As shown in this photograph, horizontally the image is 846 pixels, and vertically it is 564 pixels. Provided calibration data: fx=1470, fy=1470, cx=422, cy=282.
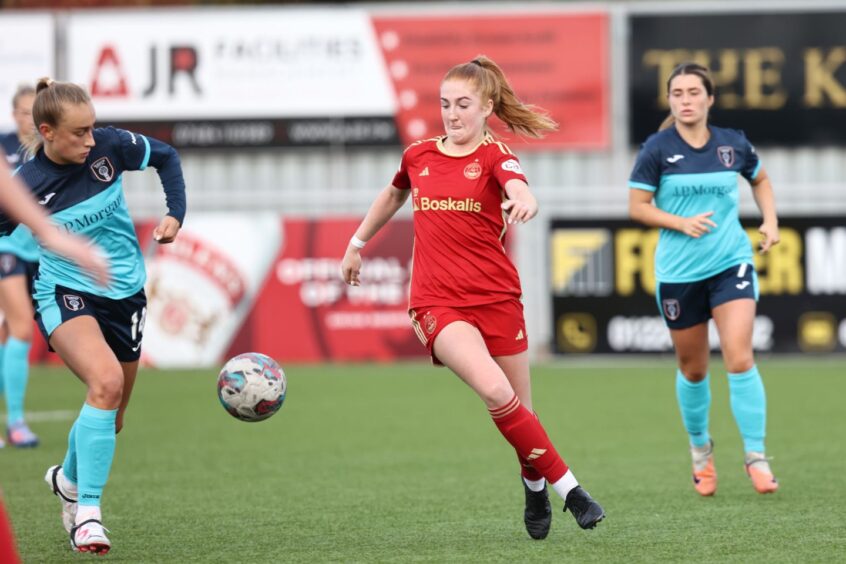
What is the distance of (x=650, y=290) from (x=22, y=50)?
10064 mm

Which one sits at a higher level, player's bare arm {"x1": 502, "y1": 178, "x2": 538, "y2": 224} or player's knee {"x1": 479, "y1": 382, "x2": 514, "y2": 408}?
player's bare arm {"x1": 502, "y1": 178, "x2": 538, "y2": 224}

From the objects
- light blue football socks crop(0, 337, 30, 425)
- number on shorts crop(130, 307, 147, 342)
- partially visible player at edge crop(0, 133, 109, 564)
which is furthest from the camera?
light blue football socks crop(0, 337, 30, 425)

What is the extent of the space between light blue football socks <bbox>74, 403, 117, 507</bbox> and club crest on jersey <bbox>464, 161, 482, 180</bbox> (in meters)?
1.73

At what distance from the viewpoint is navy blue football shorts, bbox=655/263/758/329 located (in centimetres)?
735

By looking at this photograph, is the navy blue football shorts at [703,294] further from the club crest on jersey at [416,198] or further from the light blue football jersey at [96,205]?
the light blue football jersey at [96,205]

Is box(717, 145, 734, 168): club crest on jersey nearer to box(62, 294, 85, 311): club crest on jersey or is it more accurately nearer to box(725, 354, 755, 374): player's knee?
box(725, 354, 755, 374): player's knee

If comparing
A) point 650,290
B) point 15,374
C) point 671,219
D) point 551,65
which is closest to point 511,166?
point 671,219

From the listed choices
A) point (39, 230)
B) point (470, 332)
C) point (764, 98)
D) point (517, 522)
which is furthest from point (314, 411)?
point (764, 98)

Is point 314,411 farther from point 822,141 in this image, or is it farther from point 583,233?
point 822,141

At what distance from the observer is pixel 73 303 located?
605cm

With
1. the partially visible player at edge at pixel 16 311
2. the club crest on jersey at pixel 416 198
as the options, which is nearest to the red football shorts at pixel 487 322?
the club crest on jersey at pixel 416 198

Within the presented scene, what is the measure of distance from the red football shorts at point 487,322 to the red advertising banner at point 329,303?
1160 centimetres

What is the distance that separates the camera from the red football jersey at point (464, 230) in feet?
19.3

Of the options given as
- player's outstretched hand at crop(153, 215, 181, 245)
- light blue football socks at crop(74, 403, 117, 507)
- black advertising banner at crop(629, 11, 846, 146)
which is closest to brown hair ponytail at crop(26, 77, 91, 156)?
player's outstretched hand at crop(153, 215, 181, 245)
